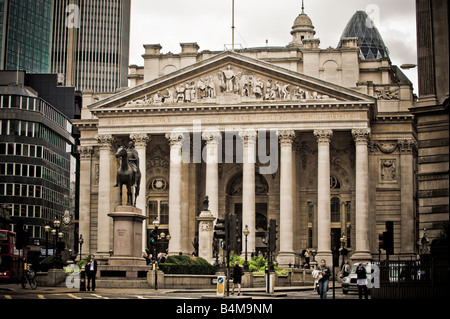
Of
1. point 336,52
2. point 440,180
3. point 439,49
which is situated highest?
point 336,52

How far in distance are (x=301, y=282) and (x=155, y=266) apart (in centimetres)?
1754

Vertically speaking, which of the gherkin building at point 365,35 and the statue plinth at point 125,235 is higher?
the gherkin building at point 365,35

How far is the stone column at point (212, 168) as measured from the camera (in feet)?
257

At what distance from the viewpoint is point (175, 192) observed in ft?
258

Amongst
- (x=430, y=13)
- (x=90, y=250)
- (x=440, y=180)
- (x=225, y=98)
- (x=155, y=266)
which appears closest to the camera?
(x=440, y=180)

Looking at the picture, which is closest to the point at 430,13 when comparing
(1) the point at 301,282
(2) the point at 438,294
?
(2) the point at 438,294

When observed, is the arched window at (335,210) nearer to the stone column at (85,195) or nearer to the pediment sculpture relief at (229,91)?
the pediment sculpture relief at (229,91)

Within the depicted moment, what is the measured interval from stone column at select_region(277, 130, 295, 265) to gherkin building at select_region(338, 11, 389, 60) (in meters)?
58.3

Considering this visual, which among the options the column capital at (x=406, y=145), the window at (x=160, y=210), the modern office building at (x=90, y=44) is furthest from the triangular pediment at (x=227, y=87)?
the modern office building at (x=90, y=44)

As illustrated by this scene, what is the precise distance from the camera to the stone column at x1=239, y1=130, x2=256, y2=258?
77062 mm

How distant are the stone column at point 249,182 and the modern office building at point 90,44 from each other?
46.9m
